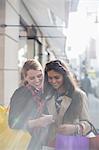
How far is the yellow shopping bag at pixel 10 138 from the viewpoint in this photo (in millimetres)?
2574

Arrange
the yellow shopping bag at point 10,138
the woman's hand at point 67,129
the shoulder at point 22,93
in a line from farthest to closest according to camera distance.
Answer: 1. the yellow shopping bag at point 10,138
2. the shoulder at point 22,93
3. the woman's hand at point 67,129

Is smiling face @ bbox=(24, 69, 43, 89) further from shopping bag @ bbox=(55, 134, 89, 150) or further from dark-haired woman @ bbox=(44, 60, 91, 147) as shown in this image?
shopping bag @ bbox=(55, 134, 89, 150)

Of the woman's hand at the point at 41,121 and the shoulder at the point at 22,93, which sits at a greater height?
the shoulder at the point at 22,93

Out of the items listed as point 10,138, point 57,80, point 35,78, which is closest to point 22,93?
point 35,78

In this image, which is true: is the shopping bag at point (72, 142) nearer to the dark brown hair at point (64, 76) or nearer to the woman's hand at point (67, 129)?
the woman's hand at point (67, 129)

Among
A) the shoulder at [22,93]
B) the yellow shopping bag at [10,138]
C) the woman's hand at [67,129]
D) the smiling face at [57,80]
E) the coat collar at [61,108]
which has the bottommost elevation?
the yellow shopping bag at [10,138]

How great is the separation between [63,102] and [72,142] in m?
0.29

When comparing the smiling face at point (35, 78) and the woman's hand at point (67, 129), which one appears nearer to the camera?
the woman's hand at point (67, 129)

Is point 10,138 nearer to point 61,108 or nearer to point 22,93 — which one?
point 22,93

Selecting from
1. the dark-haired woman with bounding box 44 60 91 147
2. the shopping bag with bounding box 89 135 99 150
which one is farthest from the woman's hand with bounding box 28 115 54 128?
the shopping bag with bounding box 89 135 99 150

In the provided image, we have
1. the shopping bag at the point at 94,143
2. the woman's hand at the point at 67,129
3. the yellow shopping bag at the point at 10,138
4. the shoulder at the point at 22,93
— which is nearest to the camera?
the shopping bag at the point at 94,143

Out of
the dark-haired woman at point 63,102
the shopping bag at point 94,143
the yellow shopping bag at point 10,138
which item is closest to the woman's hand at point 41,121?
the dark-haired woman at point 63,102

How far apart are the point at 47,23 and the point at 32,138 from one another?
8.17 meters

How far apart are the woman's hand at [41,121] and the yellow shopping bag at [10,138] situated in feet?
0.58
